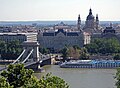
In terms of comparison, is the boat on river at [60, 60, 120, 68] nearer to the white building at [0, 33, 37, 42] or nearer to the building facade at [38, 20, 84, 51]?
the white building at [0, 33, 37, 42]

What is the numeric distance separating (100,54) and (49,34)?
958 cm

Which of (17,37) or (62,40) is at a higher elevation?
(17,37)

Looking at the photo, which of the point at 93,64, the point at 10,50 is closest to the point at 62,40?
the point at 10,50

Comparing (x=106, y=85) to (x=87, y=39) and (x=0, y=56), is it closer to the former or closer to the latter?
(x=0, y=56)

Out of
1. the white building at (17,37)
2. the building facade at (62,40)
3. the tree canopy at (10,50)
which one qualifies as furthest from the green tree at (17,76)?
the building facade at (62,40)

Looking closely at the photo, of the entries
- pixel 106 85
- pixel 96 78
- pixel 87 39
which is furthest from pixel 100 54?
pixel 106 85

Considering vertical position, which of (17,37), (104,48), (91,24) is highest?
(91,24)

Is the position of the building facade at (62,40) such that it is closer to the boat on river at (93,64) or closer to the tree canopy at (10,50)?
the tree canopy at (10,50)

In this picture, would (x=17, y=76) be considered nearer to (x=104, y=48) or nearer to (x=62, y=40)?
(x=104, y=48)

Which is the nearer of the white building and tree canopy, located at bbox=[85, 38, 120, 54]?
tree canopy, located at bbox=[85, 38, 120, 54]

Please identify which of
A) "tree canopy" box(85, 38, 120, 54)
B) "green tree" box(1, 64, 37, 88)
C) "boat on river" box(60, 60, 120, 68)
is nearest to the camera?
"green tree" box(1, 64, 37, 88)

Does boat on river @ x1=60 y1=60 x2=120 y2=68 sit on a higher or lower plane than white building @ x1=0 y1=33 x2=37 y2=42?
lower

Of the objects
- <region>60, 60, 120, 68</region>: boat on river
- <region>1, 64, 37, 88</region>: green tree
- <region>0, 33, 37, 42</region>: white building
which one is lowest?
<region>60, 60, 120, 68</region>: boat on river

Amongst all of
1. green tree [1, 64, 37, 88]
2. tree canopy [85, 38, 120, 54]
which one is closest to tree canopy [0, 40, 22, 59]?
tree canopy [85, 38, 120, 54]
